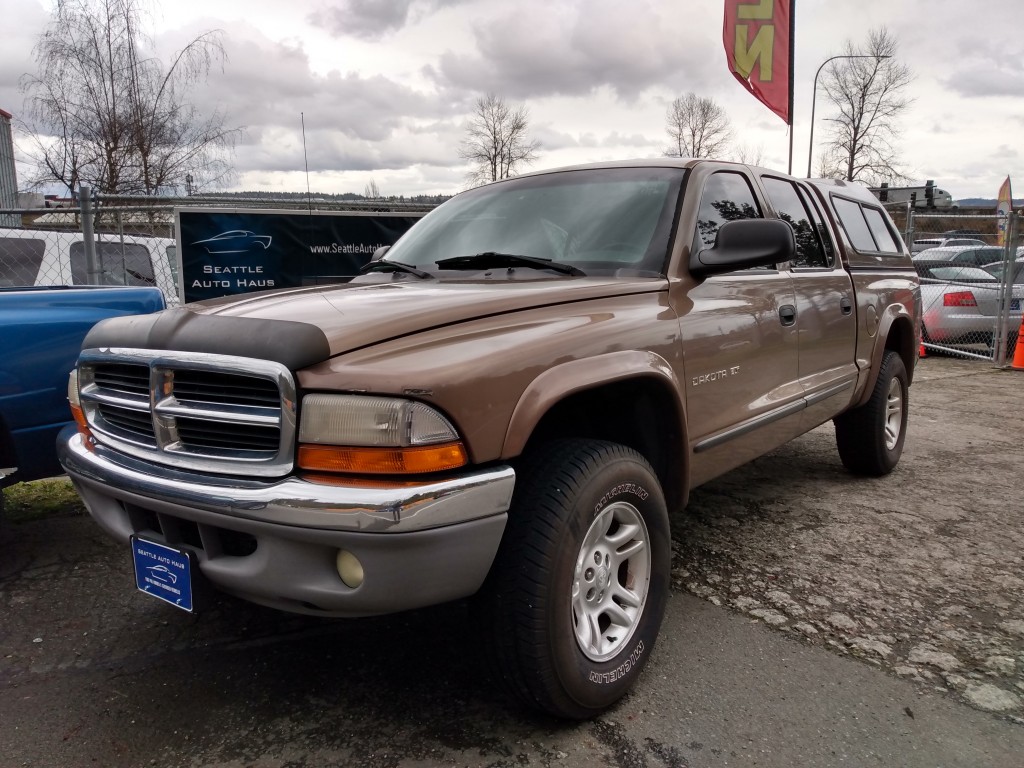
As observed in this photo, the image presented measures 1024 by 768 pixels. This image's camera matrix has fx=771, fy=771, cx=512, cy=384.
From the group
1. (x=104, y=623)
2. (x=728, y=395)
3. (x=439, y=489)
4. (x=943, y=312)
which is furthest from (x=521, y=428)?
(x=943, y=312)

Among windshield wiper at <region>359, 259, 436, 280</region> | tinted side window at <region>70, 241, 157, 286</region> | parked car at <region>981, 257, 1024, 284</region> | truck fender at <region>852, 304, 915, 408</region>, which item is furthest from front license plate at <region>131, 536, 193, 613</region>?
parked car at <region>981, 257, 1024, 284</region>

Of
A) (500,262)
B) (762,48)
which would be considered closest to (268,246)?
(500,262)

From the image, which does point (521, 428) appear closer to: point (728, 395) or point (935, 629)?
point (728, 395)

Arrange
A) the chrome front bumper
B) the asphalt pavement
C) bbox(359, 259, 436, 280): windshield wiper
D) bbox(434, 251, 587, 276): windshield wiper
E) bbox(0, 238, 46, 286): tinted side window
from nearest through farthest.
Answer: the chrome front bumper, the asphalt pavement, bbox(434, 251, 587, 276): windshield wiper, bbox(359, 259, 436, 280): windshield wiper, bbox(0, 238, 46, 286): tinted side window

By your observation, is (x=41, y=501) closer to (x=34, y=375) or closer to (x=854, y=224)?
(x=34, y=375)

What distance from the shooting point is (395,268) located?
3258 millimetres

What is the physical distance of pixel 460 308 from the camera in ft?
7.20

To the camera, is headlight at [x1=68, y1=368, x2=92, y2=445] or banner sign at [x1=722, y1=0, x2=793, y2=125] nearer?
headlight at [x1=68, y1=368, x2=92, y2=445]

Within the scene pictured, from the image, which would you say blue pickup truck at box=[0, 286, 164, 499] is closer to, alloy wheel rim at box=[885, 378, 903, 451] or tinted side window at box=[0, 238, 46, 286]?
tinted side window at box=[0, 238, 46, 286]

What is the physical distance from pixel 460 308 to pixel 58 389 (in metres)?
1.97

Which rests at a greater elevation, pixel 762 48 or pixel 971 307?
pixel 762 48

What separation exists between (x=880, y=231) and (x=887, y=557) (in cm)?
244

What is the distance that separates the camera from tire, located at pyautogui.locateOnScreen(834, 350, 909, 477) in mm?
4605

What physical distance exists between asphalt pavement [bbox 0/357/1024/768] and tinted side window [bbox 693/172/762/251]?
4.82ft
